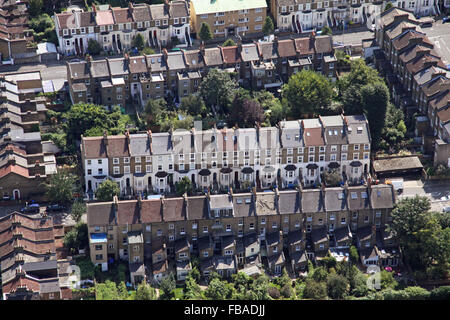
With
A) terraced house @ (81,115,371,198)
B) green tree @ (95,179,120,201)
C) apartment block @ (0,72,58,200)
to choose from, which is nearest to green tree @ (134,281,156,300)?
green tree @ (95,179,120,201)

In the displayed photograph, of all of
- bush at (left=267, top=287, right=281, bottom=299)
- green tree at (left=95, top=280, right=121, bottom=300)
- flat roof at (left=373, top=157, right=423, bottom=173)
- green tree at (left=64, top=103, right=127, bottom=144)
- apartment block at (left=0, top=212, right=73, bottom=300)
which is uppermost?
green tree at (left=64, top=103, right=127, bottom=144)

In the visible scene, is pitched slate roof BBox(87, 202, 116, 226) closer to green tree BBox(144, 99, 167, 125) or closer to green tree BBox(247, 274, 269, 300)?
green tree BBox(247, 274, 269, 300)

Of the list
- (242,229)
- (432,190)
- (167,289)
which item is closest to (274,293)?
(242,229)

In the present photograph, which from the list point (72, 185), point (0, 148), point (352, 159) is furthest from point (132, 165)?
point (352, 159)

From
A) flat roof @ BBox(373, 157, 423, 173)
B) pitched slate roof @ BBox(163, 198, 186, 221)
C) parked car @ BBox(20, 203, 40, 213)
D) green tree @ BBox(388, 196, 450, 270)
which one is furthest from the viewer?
flat roof @ BBox(373, 157, 423, 173)

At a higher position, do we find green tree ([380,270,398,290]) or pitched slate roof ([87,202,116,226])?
pitched slate roof ([87,202,116,226])

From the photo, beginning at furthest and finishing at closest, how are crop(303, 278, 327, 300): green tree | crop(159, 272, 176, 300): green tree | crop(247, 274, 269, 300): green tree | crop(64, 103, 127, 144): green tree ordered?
crop(64, 103, 127, 144): green tree → crop(159, 272, 176, 300): green tree → crop(303, 278, 327, 300): green tree → crop(247, 274, 269, 300): green tree
